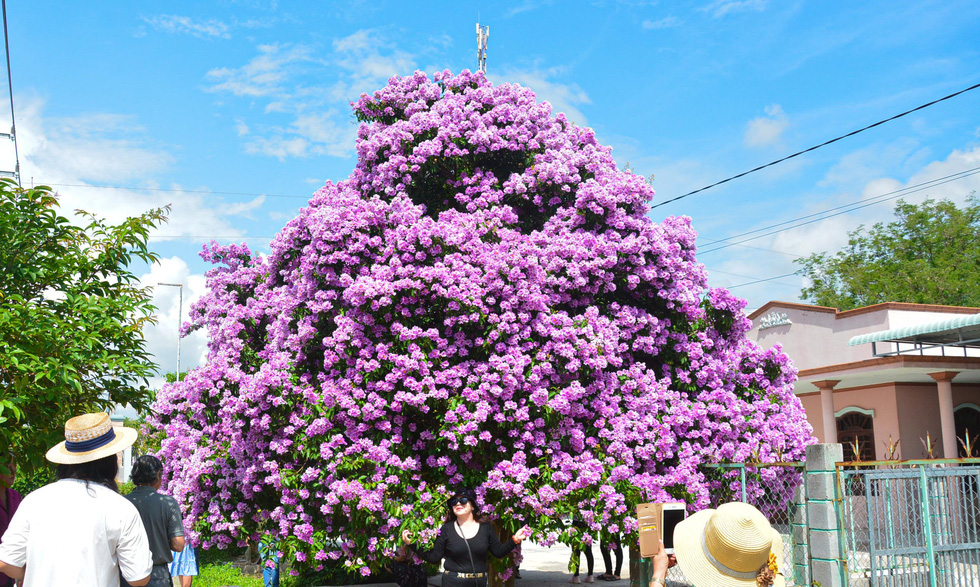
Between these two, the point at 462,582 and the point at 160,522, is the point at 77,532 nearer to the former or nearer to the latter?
the point at 160,522

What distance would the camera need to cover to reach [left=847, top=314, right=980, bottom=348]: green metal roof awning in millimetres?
12219

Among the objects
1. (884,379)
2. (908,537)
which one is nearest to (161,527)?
(908,537)

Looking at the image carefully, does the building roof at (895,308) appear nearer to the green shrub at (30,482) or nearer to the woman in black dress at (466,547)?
the woman in black dress at (466,547)

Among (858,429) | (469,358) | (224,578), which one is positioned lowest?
(224,578)

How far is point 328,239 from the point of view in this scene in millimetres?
8516

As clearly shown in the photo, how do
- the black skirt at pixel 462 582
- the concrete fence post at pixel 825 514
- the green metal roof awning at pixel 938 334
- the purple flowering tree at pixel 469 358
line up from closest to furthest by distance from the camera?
the black skirt at pixel 462 582
the concrete fence post at pixel 825 514
the purple flowering tree at pixel 469 358
the green metal roof awning at pixel 938 334

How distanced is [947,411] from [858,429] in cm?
302

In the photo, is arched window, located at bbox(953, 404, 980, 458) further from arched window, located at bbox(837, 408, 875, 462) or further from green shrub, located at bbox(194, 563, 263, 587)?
green shrub, located at bbox(194, 563, 263, 587)

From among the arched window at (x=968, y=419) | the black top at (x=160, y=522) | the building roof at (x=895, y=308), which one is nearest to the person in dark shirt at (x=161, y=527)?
the black top at (x=160, y=522)

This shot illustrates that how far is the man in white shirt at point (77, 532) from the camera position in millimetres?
3551

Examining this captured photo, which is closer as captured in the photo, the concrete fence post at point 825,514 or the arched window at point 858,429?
the concrete fence post at point 825,514

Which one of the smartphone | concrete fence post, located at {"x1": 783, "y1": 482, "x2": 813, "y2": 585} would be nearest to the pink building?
concrete fence post, located at {"x1": 783, "y1": 482, "x2": 813, "y2": 585}

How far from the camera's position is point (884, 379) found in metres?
17.1

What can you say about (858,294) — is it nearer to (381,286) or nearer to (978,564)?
(978,564)
